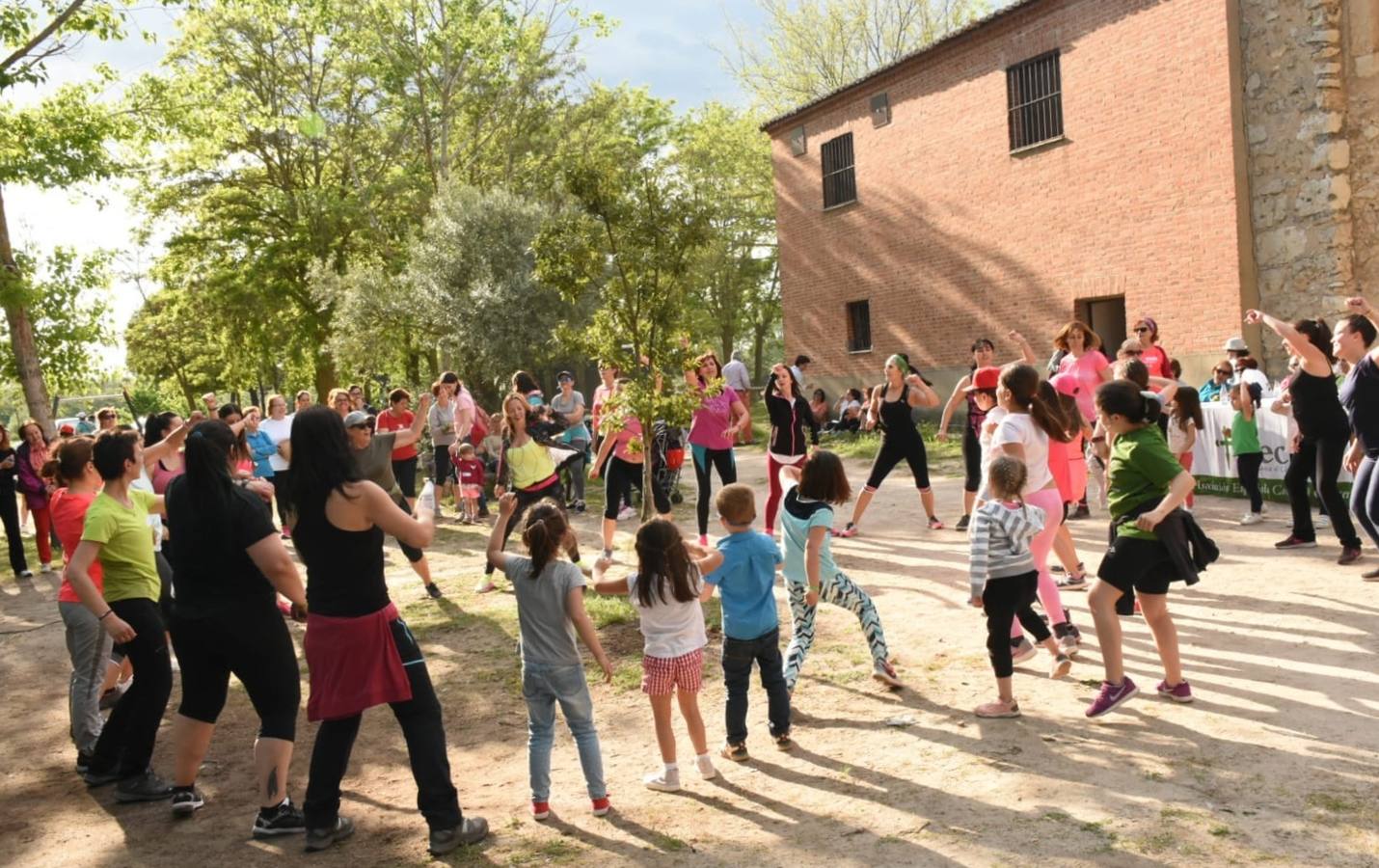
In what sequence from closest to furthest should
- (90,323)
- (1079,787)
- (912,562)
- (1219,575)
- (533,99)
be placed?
1. (1079,787)
2. (1219,575)
3. (912,562)
4. (90,323)
5. (533,99)

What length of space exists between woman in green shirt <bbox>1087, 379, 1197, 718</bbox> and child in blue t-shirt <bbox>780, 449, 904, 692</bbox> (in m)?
1.22

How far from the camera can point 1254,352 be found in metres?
17.3

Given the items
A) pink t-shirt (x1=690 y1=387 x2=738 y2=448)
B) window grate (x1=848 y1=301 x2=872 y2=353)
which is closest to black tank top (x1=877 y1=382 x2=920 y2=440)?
pink t-shirt (x1=690 y1=387 x2=738 y2=448)

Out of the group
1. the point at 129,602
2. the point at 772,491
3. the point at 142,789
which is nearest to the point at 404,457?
the point at 772,491

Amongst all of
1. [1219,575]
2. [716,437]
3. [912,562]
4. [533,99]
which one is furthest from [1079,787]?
[533,99]

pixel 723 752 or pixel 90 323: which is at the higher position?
pixel 90 323

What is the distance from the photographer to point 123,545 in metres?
5.57

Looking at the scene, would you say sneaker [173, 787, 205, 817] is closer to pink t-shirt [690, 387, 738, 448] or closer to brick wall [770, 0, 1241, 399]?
pink t-shirt [690, 387, 738, 448]

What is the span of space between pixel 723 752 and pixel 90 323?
17.6 m

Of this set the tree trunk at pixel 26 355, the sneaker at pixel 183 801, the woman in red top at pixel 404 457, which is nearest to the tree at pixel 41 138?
the tree trunk at pixel 26 355

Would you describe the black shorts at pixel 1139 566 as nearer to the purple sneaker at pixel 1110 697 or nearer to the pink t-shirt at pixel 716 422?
the purple sneaker at pixel 1110 697

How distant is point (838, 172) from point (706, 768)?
24.0 m

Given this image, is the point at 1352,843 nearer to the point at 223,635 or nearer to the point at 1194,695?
the point at 1194,695

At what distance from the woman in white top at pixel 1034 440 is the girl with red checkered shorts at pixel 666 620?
2239mm
